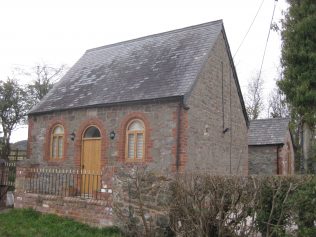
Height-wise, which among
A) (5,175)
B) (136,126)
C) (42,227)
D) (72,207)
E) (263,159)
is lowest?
(42,227)

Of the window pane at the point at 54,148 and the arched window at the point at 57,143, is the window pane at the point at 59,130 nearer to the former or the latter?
the arched window at the point at 57,143

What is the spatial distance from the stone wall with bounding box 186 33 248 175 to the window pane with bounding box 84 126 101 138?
4.74 metres

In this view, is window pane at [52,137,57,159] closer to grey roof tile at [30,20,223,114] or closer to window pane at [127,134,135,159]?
grey roof tile at [30,20,223,114]

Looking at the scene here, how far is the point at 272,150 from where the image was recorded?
76.5 ft

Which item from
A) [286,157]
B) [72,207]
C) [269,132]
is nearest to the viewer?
[72,207]

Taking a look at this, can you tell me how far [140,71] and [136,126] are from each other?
284cm

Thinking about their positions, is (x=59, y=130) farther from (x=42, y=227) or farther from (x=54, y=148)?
(x=42, y=227)

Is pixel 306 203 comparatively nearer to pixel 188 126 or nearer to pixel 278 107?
pixel 188 126

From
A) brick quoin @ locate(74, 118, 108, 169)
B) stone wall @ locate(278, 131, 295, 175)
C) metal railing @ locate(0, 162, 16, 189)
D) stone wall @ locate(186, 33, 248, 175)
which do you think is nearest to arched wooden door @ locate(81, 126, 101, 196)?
brick quoin @ locate(74, 118, 108, 169)

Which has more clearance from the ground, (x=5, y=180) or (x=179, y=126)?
(x=179, y=126)

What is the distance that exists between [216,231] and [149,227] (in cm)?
171

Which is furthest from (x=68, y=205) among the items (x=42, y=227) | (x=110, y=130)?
(x=110, y=130)

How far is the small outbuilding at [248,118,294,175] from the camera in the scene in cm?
2300

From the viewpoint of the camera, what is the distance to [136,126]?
1536 cm
